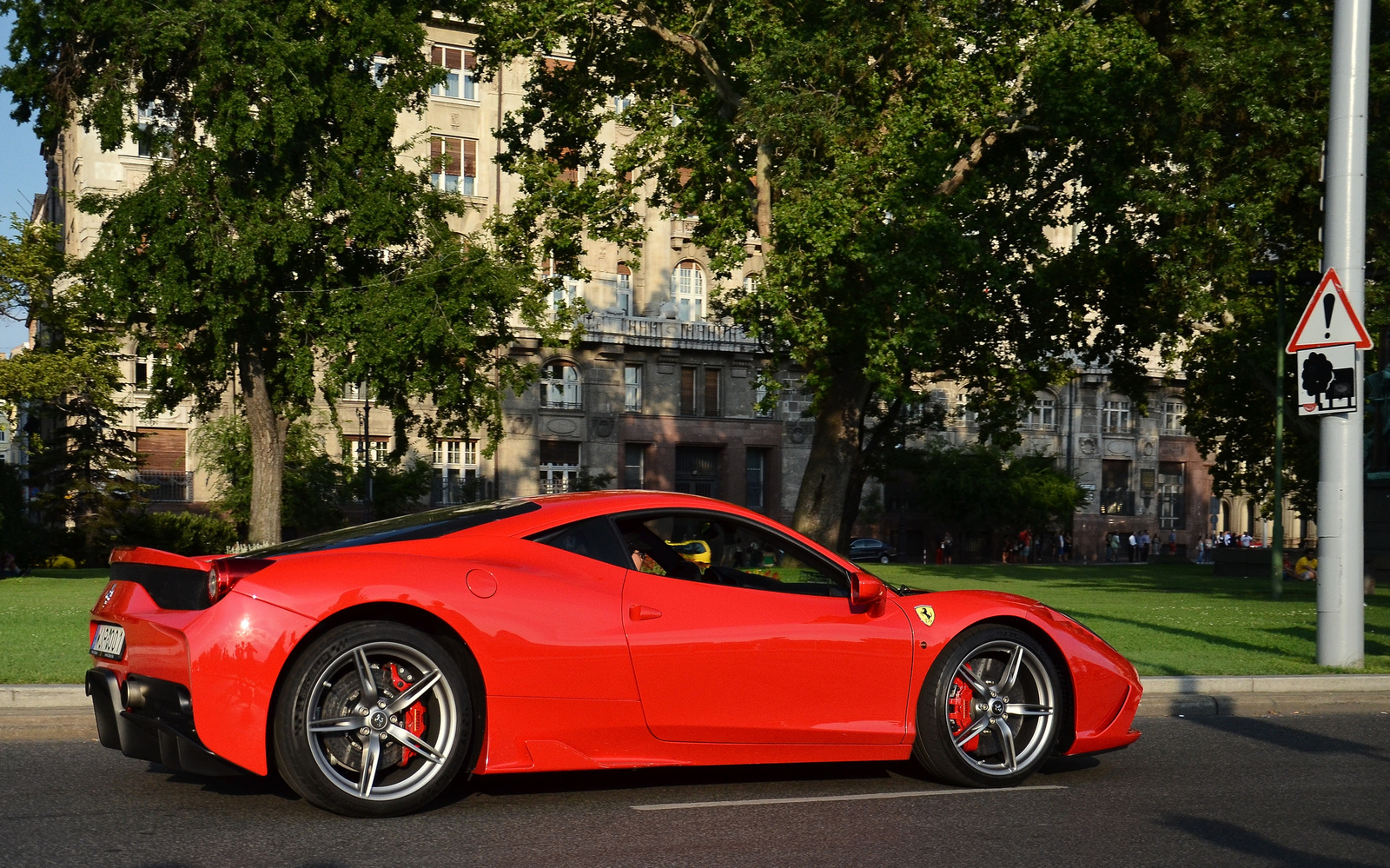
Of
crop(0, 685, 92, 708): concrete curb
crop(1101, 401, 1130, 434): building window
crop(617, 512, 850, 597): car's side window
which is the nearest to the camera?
crop(617, 512, 850, 597): car's side window

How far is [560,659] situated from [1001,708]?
2396mm

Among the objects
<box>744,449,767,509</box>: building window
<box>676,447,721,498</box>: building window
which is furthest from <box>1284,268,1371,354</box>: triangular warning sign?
<box>744,449,767,509</box>: building window

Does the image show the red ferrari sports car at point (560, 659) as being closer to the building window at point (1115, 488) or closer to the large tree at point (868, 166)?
the large tree at point (868, 166)

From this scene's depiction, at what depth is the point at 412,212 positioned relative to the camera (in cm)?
3058

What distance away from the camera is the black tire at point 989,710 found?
7.00 metres

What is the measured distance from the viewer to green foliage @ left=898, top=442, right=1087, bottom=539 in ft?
220

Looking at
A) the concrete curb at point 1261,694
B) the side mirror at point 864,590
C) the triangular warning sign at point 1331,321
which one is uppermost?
the triangular warning sign at point 1331,321

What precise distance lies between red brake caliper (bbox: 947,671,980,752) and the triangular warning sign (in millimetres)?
6205

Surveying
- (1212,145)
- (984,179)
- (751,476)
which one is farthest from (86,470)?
(1212,145)

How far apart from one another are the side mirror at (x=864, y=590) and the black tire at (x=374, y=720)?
1965 millimetres

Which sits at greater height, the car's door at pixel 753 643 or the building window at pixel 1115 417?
the building window at pixel 1115 417

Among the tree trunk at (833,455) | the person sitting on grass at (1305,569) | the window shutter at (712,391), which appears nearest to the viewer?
the tree trunk at (833,455)

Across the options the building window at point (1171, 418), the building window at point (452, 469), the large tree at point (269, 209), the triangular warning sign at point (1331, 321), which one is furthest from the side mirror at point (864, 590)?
the building window at point (1171, 418)

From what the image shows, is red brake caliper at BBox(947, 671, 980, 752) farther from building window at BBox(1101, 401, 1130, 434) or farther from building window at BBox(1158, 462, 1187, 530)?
building window at BBox(1158, 462, 1187, 530)
